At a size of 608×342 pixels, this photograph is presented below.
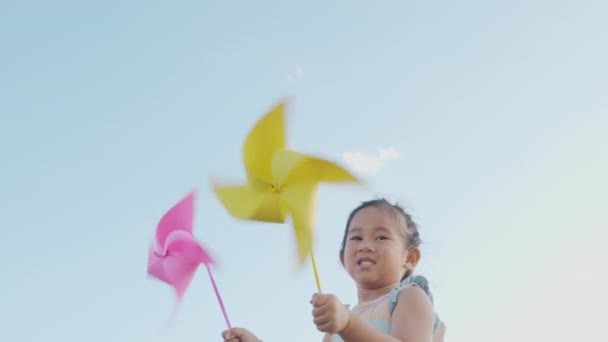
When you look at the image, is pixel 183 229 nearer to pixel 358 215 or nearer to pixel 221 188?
pixel 221 188

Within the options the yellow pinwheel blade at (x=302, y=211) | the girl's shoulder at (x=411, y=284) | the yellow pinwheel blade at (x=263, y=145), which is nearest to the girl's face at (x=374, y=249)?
the girl's shoulder at (x=411, y=284)

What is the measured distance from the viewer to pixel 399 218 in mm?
3342

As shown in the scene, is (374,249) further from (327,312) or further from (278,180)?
(327,312)

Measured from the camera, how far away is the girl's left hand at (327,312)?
100 inches

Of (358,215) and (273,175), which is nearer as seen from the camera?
(273,175)

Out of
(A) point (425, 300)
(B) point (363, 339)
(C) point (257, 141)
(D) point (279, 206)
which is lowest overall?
(B) point (363, 339)

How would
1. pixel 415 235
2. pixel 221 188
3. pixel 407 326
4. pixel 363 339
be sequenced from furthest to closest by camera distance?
1. pixel 415 235
2. pixel 221 188
3. pixel 407 326
4. pixel 363 339

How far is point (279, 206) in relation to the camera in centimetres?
304

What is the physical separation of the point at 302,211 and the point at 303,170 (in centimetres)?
14

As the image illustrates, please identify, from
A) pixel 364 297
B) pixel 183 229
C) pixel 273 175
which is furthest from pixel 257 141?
pixel 364 297

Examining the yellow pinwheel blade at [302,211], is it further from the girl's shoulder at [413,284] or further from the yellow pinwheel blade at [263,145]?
the girl's shoulder at [413,284]

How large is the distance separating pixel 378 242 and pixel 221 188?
0.62m

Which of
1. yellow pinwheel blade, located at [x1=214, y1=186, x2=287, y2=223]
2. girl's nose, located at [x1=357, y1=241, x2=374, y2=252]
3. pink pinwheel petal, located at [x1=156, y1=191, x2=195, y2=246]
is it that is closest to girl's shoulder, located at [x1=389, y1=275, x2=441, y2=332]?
girl's nose, located at [x1=357, y1=241, x2=374, y2=252]

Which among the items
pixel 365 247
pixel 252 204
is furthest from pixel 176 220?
pixel 365 247
